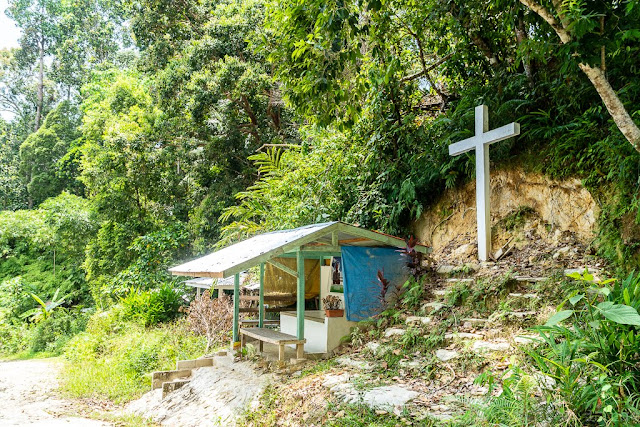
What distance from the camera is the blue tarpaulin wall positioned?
24.9 feet

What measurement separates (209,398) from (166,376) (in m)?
2.11

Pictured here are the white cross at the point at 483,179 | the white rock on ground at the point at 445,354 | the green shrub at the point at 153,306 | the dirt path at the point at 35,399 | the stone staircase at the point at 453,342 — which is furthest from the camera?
the green shrub at the point at 153,306

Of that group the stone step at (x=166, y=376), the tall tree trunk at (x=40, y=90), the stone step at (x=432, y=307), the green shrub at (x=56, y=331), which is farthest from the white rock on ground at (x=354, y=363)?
the tall tree trunk at (x=40, y=90)

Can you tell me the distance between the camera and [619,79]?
6.57 m

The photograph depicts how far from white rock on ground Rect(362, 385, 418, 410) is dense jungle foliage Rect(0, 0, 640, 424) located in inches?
114

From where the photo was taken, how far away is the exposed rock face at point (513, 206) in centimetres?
667

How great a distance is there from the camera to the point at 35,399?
10242 millimetres

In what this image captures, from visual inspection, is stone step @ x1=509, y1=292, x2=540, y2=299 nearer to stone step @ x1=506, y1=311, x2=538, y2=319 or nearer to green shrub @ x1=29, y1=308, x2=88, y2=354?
stone step @ x1=506, y1=311, x2=538, y2=319

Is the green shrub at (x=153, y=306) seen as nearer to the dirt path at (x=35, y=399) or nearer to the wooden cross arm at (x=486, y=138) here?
the dirt path at (x=35, y=399)

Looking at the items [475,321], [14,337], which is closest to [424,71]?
[475,321]

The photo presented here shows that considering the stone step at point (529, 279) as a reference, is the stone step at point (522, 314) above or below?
below

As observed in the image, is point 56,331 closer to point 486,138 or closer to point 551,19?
point 486,138

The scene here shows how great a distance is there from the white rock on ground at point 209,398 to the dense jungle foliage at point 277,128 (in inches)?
144

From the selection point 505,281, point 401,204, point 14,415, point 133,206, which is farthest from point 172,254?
point 505,281
